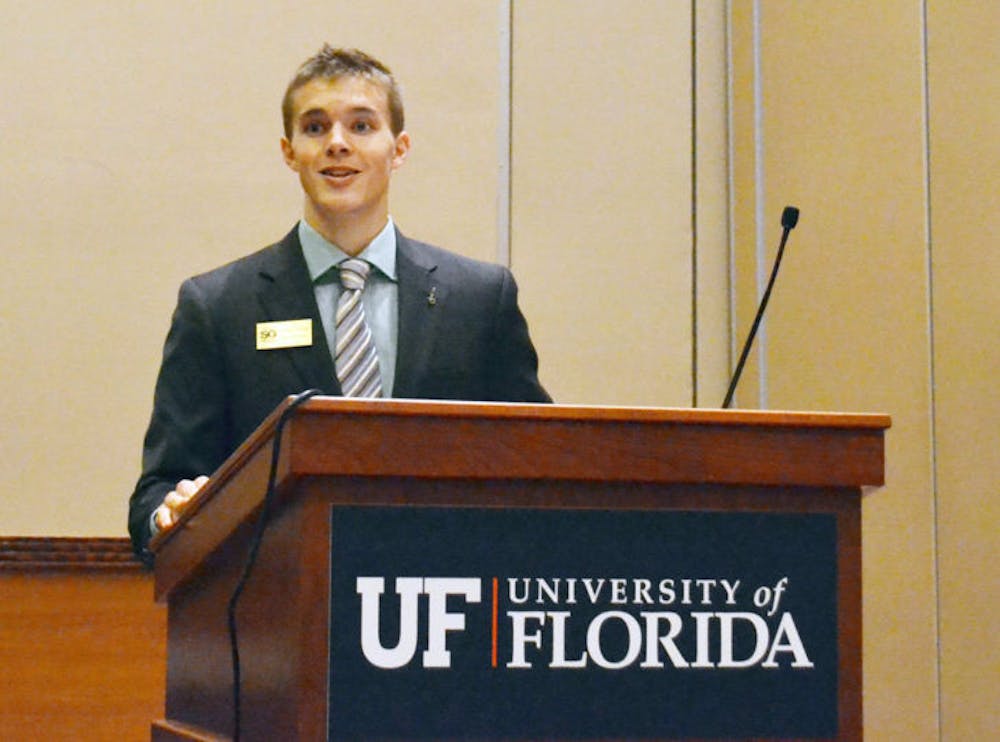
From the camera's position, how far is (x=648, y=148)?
5.11m

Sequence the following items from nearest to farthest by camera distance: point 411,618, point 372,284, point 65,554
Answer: point 411,618 → point 372,284 → point 65,554

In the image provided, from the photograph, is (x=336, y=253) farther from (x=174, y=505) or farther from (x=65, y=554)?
(x=65, y=554)

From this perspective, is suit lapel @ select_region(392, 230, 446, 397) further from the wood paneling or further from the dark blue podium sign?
the wood paneling

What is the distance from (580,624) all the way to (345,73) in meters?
1.38

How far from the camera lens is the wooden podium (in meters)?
1.64

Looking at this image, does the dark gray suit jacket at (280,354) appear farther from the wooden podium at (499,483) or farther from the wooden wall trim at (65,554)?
the wooden wall trim at (65,554)

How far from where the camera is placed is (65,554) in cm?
430

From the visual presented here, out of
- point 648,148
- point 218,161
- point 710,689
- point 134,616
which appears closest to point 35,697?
point 134,616

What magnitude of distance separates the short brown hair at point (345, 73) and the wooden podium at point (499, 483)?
1.09 meters

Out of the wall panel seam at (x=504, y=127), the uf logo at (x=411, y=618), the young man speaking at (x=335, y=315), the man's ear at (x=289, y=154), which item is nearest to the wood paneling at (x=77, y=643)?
the wall panel seam at (x=504, y=127)

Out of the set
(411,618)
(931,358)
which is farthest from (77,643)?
(411,618)

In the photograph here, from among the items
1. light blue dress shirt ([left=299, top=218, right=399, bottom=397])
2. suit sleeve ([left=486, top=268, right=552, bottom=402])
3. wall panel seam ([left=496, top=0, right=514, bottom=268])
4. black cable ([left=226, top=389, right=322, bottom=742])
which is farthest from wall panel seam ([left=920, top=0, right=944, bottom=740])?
black cable ([left=226, top=389, right=322, bottom=742])

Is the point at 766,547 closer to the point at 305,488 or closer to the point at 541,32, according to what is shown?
the point at 305,488

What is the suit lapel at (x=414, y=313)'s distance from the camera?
101 inches
